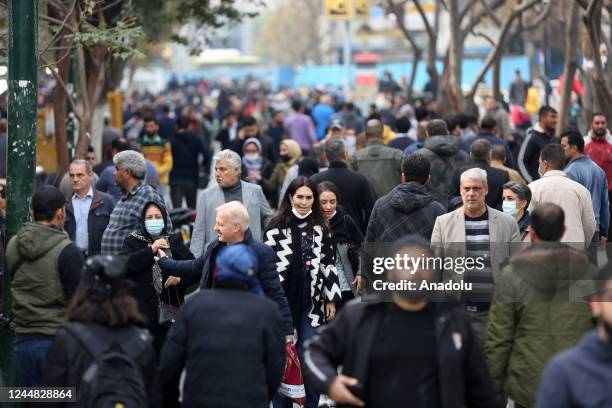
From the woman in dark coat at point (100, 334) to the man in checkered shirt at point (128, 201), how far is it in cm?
301

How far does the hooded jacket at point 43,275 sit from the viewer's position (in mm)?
7598

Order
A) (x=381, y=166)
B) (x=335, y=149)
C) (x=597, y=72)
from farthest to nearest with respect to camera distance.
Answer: (x=597, y=72)
(x=381, y=166)
(x=335, y=149)

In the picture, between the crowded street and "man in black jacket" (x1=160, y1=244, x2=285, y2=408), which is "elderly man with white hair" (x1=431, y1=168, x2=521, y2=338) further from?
"man in black jacket" (x1=160, y1=244, x2=285, y2=408)

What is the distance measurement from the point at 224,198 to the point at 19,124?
2860 mm

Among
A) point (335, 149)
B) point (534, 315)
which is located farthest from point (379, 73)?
point (534, 315)

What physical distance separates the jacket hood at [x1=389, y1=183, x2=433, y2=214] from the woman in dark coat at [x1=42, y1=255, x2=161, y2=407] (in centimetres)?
398

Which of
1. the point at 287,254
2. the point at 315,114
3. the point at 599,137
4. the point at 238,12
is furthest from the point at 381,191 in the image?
the point at 315,114

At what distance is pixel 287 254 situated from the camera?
9781 millimetres

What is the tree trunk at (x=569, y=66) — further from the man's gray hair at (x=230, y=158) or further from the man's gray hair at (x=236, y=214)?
the man's gray hair at (x=236, y=214)

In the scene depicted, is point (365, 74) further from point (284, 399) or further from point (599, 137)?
point (284, 399)

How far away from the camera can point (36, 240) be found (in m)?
7.60

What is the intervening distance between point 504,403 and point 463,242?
1.53 meters

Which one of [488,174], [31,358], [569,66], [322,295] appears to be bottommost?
[31,358]

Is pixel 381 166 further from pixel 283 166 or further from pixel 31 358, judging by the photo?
pixel 31 358
